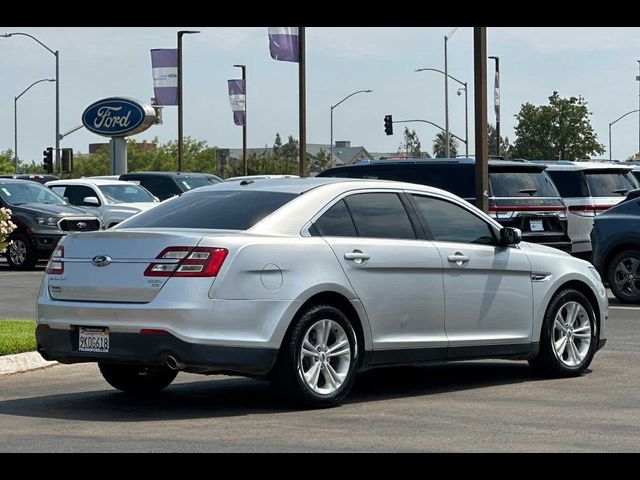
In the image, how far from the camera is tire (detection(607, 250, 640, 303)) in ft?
62.5

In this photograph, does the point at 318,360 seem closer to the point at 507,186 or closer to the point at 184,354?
the point at 184,354

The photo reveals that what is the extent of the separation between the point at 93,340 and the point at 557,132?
83722 millimetres

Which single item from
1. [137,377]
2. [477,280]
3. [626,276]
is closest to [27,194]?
[626,276]

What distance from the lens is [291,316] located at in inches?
382

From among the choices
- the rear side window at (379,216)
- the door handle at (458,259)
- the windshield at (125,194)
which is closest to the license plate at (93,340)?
the rear side window at (379,216)

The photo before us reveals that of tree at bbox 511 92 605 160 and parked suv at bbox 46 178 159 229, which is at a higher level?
tree at bbox 511 92 605 160

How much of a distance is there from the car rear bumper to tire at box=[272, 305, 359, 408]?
5.7 inches

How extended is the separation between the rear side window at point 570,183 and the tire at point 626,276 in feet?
16.5

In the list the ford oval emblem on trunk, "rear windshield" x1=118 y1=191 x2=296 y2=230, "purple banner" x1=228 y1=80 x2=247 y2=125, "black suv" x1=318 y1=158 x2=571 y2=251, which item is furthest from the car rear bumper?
"purple banner" x1=228 y1=80 x2=247 y2=125

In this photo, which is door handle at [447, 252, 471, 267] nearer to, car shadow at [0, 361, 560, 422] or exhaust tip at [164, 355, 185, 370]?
car shadow at [0, 361, 560, 422]

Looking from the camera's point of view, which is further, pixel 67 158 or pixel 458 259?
pixel 67 158

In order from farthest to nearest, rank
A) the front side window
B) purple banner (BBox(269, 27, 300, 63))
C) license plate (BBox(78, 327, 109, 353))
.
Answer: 1. purple banner (BBox(269, 27, 300, 63))
2. the front side window
3. license plate (BBox(78, 327, 109, 353))

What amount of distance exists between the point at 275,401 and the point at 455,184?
12.4 metres

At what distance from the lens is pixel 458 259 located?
10.9 metres
